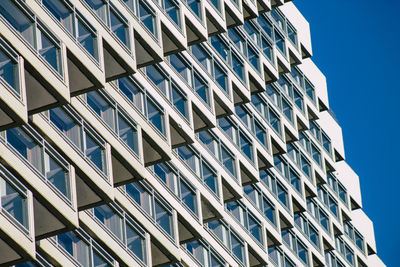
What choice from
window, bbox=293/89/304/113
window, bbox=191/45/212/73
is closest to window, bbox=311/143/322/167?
window, bbox=293/89/304/113

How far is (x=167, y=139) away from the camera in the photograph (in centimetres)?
4306

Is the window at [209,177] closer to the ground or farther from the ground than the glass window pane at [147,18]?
closer to the ground

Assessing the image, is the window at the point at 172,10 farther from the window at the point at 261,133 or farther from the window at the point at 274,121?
the window at the point at 274,121

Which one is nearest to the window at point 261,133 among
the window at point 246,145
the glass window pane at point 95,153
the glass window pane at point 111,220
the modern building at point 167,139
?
the modern building at point 167,139

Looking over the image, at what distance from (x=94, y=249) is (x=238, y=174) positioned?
53.7ft

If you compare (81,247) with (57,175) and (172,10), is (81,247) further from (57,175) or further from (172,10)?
(172,10)

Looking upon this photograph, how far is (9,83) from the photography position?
→ 31.2 m

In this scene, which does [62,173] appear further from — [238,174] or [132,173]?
[238,174]

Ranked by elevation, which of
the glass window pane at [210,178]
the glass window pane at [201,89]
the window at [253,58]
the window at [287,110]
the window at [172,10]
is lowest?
the glass window pane at [210,178]

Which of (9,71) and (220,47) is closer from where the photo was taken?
(9,71)

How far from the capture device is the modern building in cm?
3288

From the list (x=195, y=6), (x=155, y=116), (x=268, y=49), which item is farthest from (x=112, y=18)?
(x=268, y=49)

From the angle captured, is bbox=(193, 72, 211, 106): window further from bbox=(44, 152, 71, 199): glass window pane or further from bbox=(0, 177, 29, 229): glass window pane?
bbox=(0, 177, 29, 229): glass window pane

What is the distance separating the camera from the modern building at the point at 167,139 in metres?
32.9
